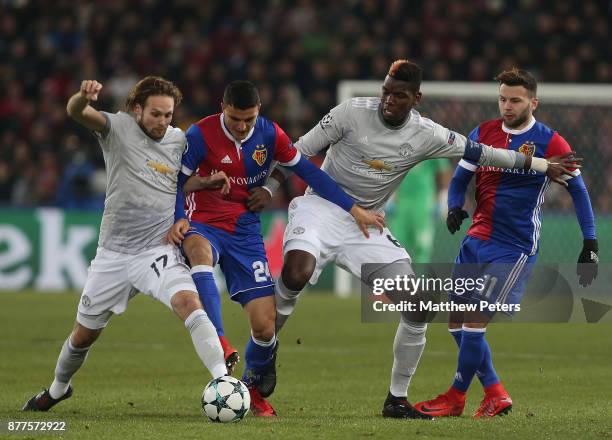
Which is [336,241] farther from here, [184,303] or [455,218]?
[184,303]

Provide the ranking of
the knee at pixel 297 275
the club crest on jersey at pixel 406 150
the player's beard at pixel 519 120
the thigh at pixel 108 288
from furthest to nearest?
the player's beard at pixel 519 120 → the club crest on jersey at pixel 406 150 → the knee at pixel 297 275 → the thigh at pixel 108 288

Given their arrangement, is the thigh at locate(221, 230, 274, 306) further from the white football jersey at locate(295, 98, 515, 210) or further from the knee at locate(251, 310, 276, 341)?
the white football jersey at locate(295, 98, 515, 210)

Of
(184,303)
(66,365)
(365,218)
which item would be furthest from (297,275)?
(66,365)

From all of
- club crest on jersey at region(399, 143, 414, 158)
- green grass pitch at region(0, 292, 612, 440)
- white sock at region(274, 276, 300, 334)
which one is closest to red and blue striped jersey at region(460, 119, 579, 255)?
club crest on jersey at region(399, 143, 414, 158)

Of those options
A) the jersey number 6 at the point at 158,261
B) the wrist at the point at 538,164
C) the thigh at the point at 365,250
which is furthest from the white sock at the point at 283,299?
the wrist at the point at 538,164

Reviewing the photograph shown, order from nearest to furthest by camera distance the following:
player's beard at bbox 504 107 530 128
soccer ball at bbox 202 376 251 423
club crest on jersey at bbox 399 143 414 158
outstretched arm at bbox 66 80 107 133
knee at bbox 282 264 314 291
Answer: soccer ball at bbox 202 376 251 423
outstretched arm at bbox 66 80 107 133
knee at bbox 282 264 314 291
club crest on jersey at bbox 399 143 414 158
player's beard at bbox 504 107 530 128

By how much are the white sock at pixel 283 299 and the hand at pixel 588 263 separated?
177 cm

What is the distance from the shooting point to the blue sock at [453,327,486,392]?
7.72 metres

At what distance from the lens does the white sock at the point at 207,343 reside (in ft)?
22.2

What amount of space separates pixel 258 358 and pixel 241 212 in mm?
933

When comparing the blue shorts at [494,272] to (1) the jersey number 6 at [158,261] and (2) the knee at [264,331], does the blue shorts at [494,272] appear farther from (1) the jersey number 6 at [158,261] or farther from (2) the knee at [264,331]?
(1) the jersey number 6 at [158,261]

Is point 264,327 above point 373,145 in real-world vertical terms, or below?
below

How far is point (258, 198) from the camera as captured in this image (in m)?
7.91

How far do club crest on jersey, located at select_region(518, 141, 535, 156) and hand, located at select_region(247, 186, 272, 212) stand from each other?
163cm
